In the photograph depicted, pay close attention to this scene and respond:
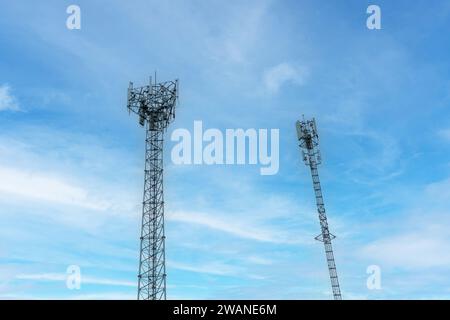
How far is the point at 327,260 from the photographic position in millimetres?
61656
